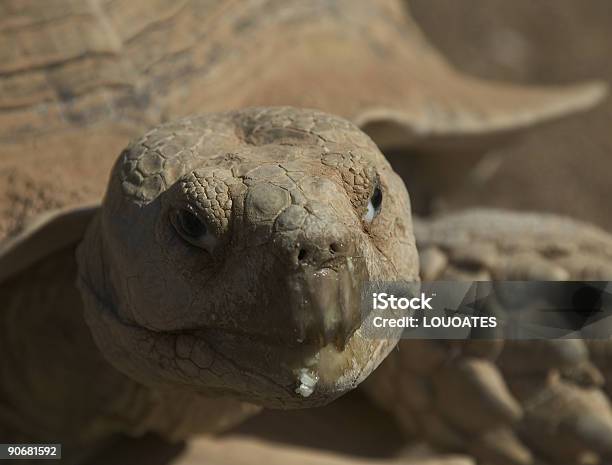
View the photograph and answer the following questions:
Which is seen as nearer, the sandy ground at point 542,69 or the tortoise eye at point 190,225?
the tortoise eye at point 190,225

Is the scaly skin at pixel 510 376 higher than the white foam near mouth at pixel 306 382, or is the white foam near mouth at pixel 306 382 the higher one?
the white foam near mouth at pixel 306 382

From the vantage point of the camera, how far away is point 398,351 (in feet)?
7.27

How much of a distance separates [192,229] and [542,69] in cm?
363

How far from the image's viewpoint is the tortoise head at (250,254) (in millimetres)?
1332

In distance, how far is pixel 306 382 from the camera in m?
1.39

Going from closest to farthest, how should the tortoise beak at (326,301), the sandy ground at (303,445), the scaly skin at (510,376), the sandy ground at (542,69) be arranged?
the tortoise beak at (326,301) < the scaly skin at (510,376) < the sandy ground at (303,445) < the sandy ground at (542,69)

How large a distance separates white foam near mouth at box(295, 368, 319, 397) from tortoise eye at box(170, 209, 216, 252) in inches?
9.3

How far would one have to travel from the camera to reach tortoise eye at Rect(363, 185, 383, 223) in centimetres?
149

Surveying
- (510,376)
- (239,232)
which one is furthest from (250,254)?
→ (510,376)

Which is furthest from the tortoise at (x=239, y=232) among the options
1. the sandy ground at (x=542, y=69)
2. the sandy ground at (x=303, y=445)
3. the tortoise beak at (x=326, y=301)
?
the sandy ground at (x=542, y=69)

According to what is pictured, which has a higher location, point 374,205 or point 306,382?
point 374,205

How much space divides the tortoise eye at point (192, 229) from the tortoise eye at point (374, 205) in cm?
26

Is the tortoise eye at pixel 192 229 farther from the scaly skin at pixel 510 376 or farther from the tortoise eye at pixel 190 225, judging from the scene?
the scaly skin at pixel 510 376

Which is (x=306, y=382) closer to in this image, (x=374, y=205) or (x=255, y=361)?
(x=255, y=361)
